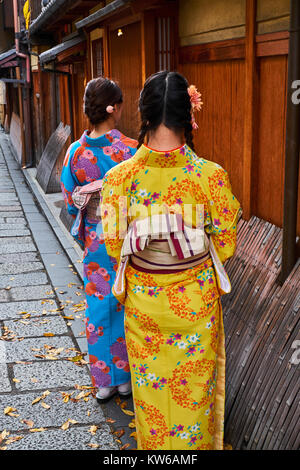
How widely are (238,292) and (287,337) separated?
35.1 inches

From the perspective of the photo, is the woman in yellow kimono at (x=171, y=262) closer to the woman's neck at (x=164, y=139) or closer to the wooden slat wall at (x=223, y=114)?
the woman's neck at (x=164, y=139)

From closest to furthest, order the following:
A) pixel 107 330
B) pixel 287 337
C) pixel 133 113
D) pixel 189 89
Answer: pixel 189 89
pixel 287 337
pixel 107 330
pixel 133 113

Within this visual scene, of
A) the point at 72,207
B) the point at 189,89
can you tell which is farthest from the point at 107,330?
the point at 189,89

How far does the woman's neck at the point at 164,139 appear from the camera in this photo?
333 cm

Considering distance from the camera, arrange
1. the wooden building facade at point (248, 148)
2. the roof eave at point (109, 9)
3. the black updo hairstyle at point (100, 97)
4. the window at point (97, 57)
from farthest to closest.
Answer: the window at point (97, 57) → the roof eave at point (109, 9) → the black updo hairstyle at point (100, 97) → the wooden building facade at point (248, 148)

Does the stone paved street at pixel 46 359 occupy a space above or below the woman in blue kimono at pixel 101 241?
below

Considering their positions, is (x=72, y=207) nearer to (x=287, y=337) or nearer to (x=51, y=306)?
(x=287, y=337)

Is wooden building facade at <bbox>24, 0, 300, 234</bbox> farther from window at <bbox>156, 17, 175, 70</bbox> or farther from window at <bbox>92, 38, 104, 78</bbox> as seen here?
window at <bbox>92, 38, 104, 78</bbox>

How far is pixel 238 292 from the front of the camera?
14.9ft

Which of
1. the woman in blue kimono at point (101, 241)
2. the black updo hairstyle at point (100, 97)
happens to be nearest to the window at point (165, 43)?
the woman in blue kimono at point (101, 241)

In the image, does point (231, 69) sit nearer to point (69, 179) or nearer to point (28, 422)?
point (69, 179)

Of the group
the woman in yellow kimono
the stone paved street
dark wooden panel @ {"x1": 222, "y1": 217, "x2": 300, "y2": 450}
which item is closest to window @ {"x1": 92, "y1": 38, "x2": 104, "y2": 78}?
the stone paved street

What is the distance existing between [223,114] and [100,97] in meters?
1.18

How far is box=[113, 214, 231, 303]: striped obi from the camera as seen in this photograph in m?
3.38
